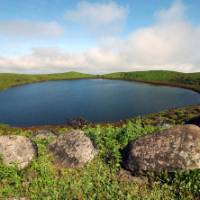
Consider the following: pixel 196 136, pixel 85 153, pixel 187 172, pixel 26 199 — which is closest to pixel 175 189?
pixel 187 172

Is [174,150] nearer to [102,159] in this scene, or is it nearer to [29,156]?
[102,159]

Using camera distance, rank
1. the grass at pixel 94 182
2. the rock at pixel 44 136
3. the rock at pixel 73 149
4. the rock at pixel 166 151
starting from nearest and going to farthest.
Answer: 1. the grass at pixel 94 182
2. the rock at pixel 166 151
3. the rock at pixel 73 149
4. the rock at pixel 44 136

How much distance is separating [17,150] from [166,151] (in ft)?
26.7

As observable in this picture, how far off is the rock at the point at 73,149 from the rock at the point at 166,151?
220 cm

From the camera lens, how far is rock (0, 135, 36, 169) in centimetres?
1492

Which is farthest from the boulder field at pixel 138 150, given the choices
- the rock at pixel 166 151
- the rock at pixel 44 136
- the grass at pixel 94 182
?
the rock at pixel 44 136

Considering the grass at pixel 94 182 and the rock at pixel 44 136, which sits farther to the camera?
the rock at pixel 44 136

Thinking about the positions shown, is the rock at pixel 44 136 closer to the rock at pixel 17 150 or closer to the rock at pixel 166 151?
the rock at pixel 17 150

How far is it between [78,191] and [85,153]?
3.02m

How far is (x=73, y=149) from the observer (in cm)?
1573

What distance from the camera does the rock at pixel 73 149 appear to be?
49.6ft

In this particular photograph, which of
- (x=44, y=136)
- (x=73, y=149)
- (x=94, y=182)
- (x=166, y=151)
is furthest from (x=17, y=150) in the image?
(x=166, y=151)

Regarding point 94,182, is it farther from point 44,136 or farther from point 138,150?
point 44,136

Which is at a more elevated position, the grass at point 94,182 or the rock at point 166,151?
the rock at point 166,151
